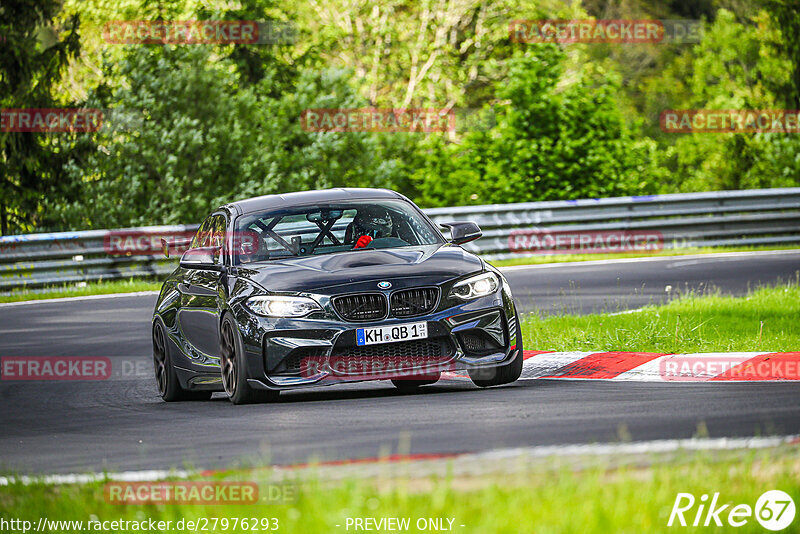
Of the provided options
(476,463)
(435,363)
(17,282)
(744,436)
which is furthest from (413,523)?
(17,282)

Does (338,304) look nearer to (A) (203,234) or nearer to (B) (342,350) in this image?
(B) (342,350)

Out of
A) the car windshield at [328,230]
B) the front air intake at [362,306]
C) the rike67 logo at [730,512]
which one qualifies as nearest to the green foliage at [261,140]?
the car windshield at [328,230]

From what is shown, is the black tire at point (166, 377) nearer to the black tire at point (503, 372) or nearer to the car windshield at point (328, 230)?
the car windshield at point (328, 230)

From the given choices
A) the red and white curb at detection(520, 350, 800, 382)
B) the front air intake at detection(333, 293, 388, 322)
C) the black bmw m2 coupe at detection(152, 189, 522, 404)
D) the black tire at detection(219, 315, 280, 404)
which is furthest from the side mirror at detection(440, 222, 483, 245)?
the black tire at detection(219, 315, 280, 404)

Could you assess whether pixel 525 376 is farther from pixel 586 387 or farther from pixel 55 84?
pixel 55 84

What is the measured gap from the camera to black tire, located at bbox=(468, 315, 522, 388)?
33.8ft

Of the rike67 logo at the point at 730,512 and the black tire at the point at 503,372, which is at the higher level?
the rike67 logo at the point at 730,512

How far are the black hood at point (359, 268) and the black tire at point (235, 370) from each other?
1.34ft

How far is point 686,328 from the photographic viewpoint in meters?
12.8

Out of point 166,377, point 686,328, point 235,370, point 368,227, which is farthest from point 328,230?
point 686,328

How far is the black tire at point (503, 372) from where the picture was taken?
10305 millimetres

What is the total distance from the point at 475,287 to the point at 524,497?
4.81 m

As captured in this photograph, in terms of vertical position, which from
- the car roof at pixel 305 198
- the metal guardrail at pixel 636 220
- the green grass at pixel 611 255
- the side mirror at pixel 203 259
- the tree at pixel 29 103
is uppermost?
the car roof at pixel 305 198

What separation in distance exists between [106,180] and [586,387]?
23.3 meters
